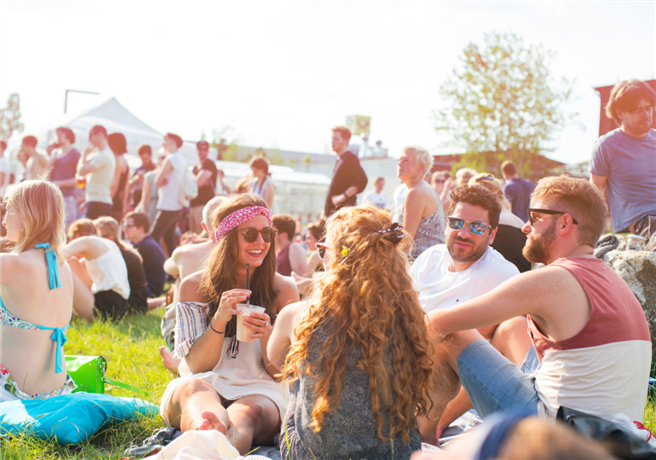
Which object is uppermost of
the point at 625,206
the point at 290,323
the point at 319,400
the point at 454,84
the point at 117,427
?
the point at 454,84

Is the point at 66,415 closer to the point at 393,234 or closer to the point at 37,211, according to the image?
the point at 37,211

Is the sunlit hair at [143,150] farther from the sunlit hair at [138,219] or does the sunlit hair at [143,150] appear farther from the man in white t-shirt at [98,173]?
the sunlit hair at [138,219]

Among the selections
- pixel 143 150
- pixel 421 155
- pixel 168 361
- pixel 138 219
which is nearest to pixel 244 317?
pixel 168 361

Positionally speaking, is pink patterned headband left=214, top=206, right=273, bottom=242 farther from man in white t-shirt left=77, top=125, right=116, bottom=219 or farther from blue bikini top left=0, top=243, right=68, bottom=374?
man in white t-shirt left=77, top=125, right=116, bottom=219

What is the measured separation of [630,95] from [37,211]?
14.5 feet

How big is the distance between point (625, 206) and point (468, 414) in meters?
2.47

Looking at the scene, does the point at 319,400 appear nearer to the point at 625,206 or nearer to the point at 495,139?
the point at 625,206

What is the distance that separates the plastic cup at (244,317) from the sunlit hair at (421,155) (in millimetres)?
3113

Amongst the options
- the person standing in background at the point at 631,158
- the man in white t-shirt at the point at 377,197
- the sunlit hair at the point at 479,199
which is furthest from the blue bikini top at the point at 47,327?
the man in white t-shirt at the point at 377,197

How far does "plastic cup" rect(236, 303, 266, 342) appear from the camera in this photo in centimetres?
282

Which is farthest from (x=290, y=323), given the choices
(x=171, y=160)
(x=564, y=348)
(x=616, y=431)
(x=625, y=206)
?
(x=171, y=160)

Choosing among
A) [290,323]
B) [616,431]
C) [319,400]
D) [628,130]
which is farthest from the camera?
[628,130]

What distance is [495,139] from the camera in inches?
1033

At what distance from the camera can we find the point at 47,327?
3463 millimetres
